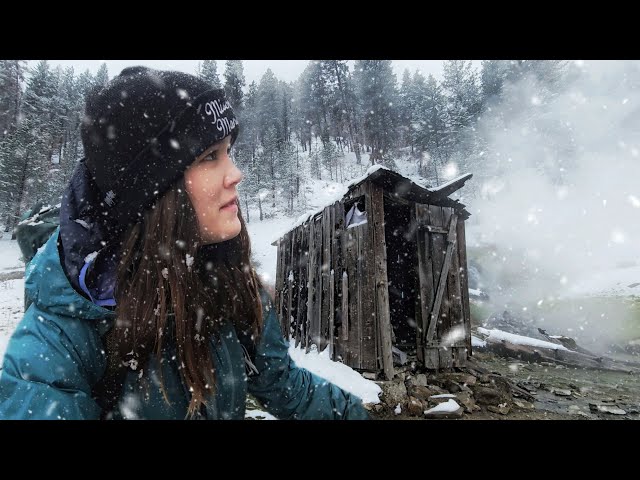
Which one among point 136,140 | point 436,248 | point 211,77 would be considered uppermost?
point 211,77

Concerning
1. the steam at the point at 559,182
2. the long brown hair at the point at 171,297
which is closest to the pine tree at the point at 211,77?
the long brown hair at the point at 171,297

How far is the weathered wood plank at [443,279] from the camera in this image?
722cm

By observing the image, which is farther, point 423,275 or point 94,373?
point 423,275

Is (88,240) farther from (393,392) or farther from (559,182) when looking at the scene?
(559,182)

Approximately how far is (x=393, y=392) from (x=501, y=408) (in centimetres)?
198

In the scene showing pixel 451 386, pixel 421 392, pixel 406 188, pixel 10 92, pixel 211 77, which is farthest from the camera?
pixel 10 92

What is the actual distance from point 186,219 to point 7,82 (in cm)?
4413

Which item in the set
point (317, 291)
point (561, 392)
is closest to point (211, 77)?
point (317, 291)

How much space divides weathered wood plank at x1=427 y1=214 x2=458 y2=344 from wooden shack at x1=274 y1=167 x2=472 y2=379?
0.9 inches

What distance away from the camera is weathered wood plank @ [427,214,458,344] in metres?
7.22

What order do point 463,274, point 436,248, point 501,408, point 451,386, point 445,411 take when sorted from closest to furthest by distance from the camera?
point 445,411, point 501,408, point 451,386, point 436,248, point 463,274

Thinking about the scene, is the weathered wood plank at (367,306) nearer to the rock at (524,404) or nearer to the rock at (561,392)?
the rock at (524,404)

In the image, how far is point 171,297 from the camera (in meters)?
1.37
